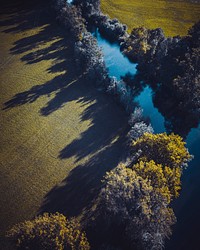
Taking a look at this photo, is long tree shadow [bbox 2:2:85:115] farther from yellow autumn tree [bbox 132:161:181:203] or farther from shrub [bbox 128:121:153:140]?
yellow autumn tree [bbox 132:161:181:203]

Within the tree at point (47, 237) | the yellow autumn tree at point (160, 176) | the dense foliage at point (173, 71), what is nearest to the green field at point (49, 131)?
the tree at point (47, 237)

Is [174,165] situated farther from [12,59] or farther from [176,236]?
[12,59]

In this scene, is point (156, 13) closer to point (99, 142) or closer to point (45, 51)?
point (45, 51)

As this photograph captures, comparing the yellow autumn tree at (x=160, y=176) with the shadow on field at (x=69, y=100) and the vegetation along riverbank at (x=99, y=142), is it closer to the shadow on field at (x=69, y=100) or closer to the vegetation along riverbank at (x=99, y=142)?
the vegetation along riverbank at (x=99, y=142)

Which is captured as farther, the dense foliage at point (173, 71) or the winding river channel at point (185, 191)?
the dense foliage at point (173, 71)

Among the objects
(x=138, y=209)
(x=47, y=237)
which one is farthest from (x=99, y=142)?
(x=47, y=237)

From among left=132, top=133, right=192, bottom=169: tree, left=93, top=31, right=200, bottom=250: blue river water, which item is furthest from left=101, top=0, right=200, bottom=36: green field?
left=132, top=133, right=192, bottom=169: tree

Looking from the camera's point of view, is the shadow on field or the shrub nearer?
the shadow on field
